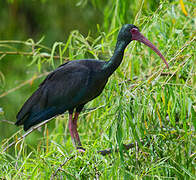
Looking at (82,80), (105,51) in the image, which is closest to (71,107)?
(82,80)

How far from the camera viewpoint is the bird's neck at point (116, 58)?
3.13 meters

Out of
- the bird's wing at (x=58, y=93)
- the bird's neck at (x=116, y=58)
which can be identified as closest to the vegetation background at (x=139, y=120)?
the bird's neck at (x=116, y=58)

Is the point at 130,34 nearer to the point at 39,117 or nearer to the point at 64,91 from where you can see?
the point at 64,91

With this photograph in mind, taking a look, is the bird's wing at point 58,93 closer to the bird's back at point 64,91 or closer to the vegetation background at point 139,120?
the bird's back at point 64,91

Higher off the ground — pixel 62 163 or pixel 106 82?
pixel 106 82

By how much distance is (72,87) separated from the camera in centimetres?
338

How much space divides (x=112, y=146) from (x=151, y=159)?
303mm

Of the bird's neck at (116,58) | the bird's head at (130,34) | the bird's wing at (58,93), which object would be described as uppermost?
the bird's head at (130,34)

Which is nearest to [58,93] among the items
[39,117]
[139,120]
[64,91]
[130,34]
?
[64,91]

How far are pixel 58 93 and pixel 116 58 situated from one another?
1.86 ft

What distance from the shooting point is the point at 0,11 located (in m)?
8.27

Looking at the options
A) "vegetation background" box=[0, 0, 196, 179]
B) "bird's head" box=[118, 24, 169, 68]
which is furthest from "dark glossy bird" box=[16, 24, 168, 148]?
"vegetation background" box=[0, 0, 196, 179]

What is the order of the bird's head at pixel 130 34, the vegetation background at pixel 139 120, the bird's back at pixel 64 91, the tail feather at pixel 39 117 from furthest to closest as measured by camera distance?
1. the tail feather at pixel 39 117
2. the bird's back at pixel 64 91
3. the bird's head at pixel 130 34
4. the vegetation background at pixel 139 120

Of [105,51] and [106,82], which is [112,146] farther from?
[105,51]
